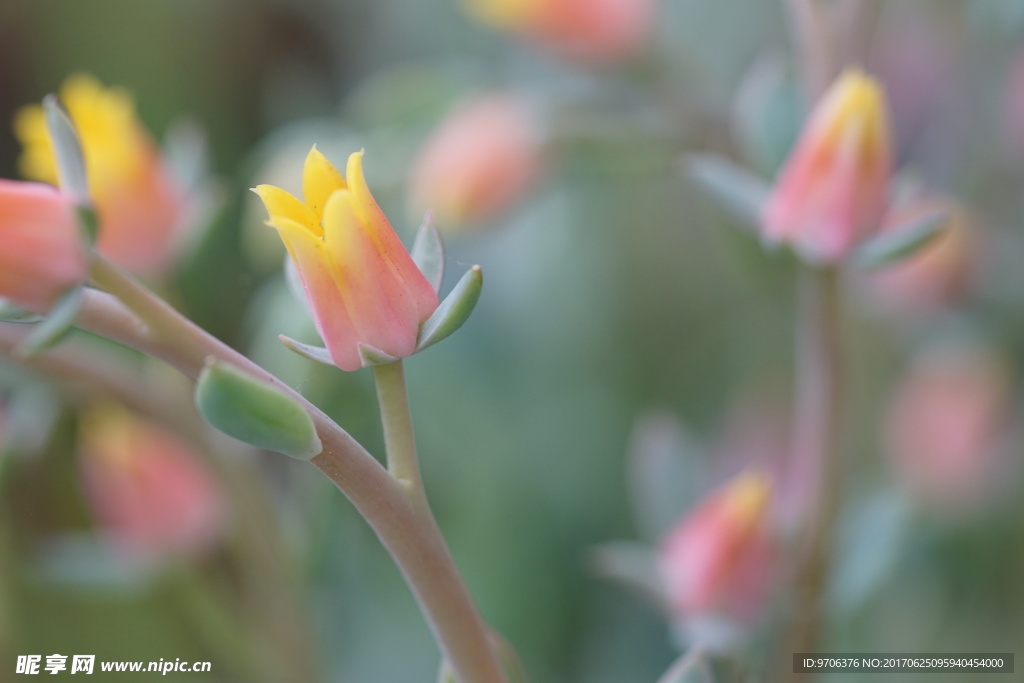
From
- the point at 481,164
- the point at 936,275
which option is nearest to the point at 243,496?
the point at 481,164

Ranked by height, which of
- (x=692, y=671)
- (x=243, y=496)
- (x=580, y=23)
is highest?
(x=580, y=23)

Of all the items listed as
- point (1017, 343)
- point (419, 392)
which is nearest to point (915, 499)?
point (1017, 343)

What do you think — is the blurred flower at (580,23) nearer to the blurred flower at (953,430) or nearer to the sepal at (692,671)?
the blurred flower at (953,430)

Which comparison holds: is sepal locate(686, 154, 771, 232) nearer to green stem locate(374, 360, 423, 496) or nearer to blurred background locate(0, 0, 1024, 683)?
blurred background locate(0, 0, 1024, 683)

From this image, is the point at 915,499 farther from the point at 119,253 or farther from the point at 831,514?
the point at 119,253

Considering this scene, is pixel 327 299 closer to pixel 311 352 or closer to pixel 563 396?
pixel 311 352

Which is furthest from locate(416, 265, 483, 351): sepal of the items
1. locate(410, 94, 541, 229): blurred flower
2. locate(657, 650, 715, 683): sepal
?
locate(410, 94, 541, 229): blurred flower

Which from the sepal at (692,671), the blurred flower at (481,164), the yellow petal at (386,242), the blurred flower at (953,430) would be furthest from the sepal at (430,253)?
the blurred flower at (953,430)
